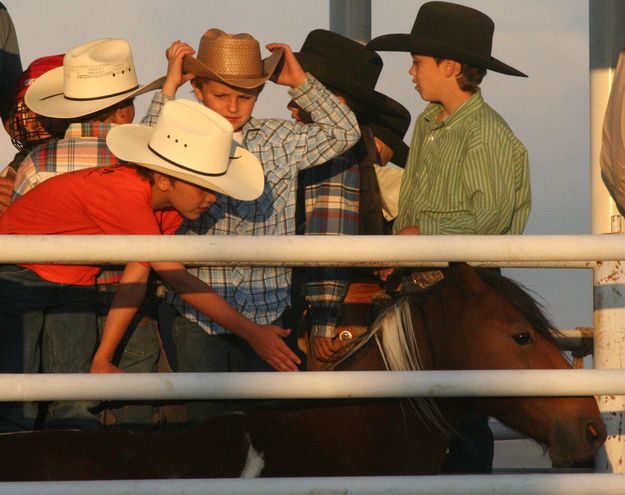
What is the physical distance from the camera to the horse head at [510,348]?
10.9ft

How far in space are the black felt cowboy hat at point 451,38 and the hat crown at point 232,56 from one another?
A: 56 cm

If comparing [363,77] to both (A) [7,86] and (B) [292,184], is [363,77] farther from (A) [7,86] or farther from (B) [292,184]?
(A) [7,86]

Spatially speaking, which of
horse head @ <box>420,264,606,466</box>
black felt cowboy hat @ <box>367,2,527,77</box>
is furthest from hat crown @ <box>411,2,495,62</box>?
horse head @ <box>420,264,606,466</box>

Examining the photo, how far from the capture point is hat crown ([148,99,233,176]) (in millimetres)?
3697

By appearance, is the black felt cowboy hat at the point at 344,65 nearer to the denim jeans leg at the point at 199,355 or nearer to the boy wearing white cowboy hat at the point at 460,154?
the boy wearing white cowboy hat at the point at 460,154

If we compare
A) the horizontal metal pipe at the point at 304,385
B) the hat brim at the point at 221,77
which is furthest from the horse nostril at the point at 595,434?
the hat brim at the point at 221,77

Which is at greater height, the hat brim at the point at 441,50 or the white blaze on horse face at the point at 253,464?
the hat brim at the point at 441,50

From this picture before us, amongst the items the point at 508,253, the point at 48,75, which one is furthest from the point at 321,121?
the point at 508,253

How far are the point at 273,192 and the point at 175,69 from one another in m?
0.58

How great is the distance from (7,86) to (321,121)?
154 centimetres

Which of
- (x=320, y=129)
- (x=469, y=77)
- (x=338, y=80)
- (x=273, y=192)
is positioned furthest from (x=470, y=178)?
(x=338, y=80)

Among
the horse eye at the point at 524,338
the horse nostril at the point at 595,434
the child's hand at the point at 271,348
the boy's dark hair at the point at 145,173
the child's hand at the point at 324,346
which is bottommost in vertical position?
the child's hand at the point at 324,346

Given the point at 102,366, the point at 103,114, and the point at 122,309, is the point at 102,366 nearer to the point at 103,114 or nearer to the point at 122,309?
the point at 122,309

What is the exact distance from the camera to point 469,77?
178 inches
